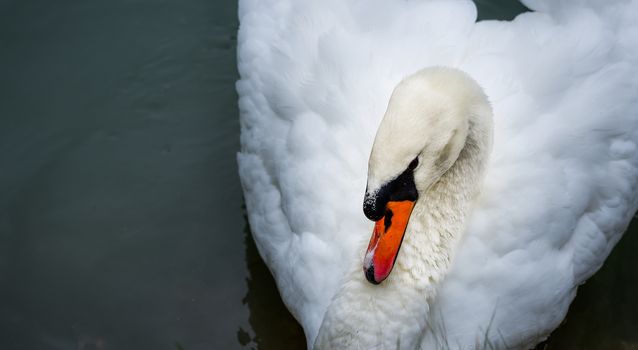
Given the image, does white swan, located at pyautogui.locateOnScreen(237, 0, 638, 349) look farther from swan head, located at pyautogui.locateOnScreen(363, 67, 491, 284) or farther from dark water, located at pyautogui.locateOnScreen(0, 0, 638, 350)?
dark water, located at pyautogui.locateOnScreen(0, 0, 638, 350)

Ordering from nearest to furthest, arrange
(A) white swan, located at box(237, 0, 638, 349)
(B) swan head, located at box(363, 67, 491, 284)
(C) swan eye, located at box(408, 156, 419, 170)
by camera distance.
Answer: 1. (B) swan head, located at box(363, 67, 491, 284)
2. (C) swan eye, located at box(408, 156, 419, 170)
3. (A) white swan, located at box(237, 0, 638, 349)

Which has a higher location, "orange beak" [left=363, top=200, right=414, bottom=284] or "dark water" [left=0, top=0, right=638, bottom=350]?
"orange beak" [left=363, top=200, right=414, bottom=284]

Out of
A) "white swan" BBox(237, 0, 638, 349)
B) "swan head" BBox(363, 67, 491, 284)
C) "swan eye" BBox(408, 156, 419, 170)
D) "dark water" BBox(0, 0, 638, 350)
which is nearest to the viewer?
"swan head" BBox(363, 67, 491, 284)

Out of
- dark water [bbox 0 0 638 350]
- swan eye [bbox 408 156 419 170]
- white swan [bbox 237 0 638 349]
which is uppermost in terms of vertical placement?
swan eye [bbox 408 156 419 170]

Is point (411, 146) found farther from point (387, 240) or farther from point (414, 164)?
point (387, 240)

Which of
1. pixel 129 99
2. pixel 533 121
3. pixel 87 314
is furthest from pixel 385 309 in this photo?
pixel 129 99

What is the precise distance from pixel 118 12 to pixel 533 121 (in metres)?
3.71

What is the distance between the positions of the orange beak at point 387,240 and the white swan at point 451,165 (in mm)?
14

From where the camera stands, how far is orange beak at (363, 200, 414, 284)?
3479mm

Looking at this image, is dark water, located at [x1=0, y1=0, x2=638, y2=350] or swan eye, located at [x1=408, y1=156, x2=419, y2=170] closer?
swan eye, located at [x1=408, y1=156, x2=419, y2=170]

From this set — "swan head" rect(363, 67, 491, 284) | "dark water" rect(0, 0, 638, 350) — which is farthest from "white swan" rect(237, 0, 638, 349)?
"dark water" rect(0, 0, 638, 350)

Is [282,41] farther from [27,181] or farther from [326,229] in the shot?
[27,181]

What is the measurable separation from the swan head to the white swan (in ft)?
0.05

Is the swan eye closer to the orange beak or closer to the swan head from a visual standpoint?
the swan head
